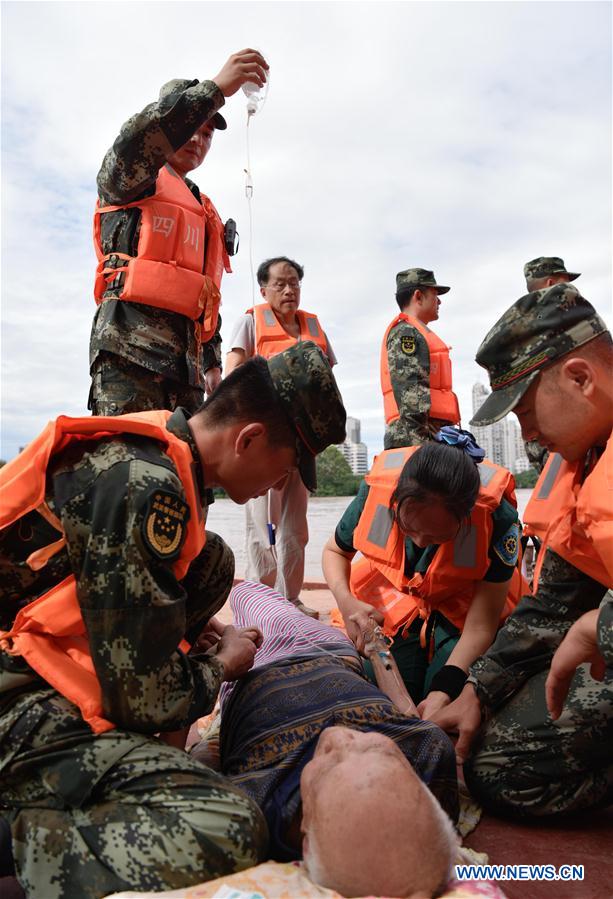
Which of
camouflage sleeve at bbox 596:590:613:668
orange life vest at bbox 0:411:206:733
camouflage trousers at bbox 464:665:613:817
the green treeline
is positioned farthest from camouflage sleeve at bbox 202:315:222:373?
the green treeline

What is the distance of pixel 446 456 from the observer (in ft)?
8.20

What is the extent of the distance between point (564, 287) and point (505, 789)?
4.74 feet

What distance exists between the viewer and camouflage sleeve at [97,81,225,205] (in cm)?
296

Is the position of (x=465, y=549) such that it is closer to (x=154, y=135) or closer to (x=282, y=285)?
(x=154, y=135)

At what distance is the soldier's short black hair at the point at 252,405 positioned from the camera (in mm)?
1818

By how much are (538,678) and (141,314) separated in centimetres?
232

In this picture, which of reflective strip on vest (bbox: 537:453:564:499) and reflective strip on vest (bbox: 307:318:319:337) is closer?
reflective strip on vest (bbox: 537:453:564:499)

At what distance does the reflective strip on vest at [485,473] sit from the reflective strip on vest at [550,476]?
1.45ft

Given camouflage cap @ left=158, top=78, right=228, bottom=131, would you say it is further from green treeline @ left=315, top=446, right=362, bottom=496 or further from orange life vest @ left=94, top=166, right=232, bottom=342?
green treeline @ left=315, top=446, right=362, bottom=496

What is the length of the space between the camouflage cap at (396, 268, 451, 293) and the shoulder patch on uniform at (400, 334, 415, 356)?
564 mm

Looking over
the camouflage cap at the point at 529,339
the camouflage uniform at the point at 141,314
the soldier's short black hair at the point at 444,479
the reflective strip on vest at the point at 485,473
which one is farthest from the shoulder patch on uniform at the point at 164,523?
the camouflage uniform at the point at 141,314

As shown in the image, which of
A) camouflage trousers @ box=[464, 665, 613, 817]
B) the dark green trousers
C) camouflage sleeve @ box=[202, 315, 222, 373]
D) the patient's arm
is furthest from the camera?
camouflage sleeve @ box=[202, 315, 222, 373]

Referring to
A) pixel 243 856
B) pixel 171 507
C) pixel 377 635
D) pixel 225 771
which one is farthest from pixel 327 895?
pixel 377 635

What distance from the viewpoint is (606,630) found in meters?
1.65
